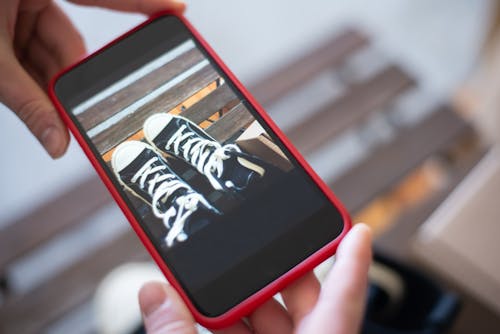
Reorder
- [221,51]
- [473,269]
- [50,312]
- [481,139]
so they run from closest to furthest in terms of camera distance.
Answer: [473,269]
[50,312]
[481,139]
[221,51]

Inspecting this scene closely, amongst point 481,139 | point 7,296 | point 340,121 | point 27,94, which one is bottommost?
point 481,139

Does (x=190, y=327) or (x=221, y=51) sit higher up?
(x=190, y=327)

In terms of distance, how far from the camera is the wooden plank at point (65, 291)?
0.75 m

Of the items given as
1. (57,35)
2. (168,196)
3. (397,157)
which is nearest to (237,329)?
(168,196)

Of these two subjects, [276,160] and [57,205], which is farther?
[57,205]

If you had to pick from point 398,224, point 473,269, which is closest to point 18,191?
point 398,224

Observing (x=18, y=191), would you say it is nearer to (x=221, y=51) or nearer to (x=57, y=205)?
(x=57, y=205)

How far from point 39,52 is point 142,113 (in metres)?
0.22

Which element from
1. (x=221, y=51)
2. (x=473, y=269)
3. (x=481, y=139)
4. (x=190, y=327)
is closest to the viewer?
(x=190, y=327)

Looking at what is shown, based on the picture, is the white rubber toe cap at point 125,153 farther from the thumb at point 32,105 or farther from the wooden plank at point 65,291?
the wooden plank at point 65,291

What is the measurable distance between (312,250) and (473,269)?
0.80ft

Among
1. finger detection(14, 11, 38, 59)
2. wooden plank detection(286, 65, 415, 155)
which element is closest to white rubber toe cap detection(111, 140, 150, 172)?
finger detection(14, 11, 38, 59)

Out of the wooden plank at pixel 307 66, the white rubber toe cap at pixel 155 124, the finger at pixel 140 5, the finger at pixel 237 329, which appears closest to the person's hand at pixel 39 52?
the finger at pixel 140 5

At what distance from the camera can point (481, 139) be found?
916 mm
